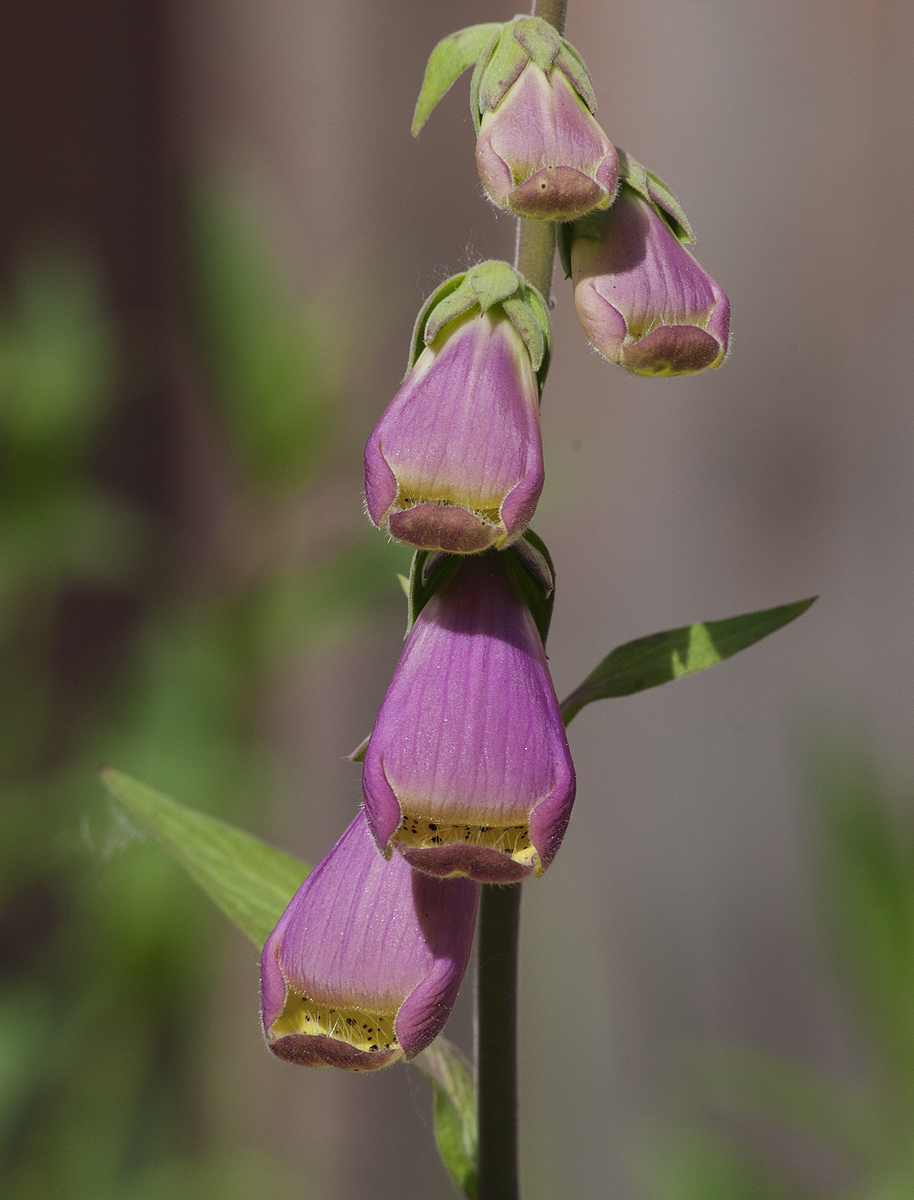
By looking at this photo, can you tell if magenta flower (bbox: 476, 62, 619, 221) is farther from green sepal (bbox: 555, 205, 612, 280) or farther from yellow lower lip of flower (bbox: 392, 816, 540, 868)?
yellow lower lip of flower (bbox: 392, 816, 540, 868)

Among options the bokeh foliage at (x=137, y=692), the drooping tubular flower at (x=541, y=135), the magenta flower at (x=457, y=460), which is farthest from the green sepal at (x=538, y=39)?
the bokeh foliage at (x=137, y=692)

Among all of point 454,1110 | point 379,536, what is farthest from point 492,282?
point 379,536

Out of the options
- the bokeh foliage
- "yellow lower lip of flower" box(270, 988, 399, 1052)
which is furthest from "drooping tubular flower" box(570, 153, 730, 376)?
the bokeh foliage

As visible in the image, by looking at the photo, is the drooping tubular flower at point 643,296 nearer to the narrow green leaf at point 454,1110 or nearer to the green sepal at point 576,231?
the green sepal at point 576,231

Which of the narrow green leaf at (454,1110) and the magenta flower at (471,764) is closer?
the magenta flower at (471,764)

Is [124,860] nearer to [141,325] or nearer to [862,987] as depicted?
[862,987]

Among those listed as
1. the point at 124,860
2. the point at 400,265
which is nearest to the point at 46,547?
the point at 124,860
